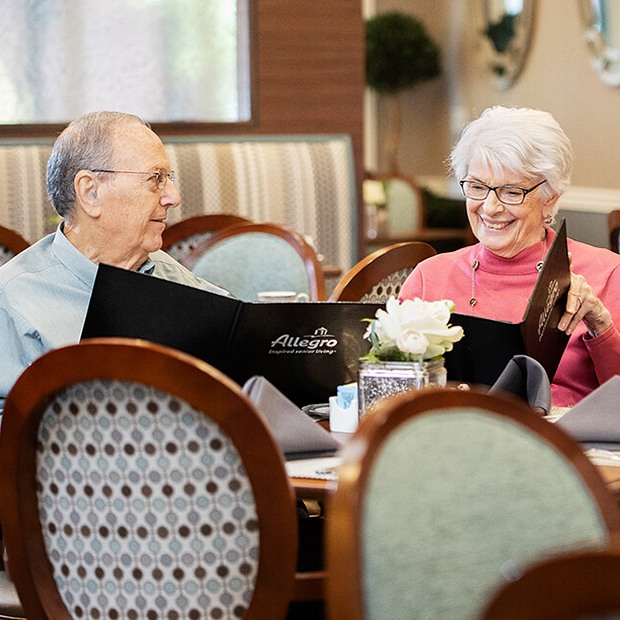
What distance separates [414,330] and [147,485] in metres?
0.53

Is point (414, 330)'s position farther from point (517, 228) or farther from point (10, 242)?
point (10, 242)

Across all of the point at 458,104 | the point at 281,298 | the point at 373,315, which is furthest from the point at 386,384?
the point at 458,104

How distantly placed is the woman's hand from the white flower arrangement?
52 cm

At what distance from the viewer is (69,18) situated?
5043 millimetres

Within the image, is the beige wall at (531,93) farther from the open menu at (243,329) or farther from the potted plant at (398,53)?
the open menu at (243,329)

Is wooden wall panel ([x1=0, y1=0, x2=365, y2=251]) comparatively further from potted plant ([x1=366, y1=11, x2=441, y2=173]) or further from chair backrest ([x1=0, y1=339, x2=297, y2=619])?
chair backrest ([x1=0, y1=339, x2=297, y2=619])

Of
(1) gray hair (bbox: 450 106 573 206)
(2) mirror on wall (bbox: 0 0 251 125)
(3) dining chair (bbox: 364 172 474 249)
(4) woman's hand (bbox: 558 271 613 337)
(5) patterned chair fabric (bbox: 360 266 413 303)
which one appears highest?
(2) mirror on wall (bbox: 0 0 251 125)

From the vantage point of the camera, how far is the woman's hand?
235 cm

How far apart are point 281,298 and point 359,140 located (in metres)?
2.42

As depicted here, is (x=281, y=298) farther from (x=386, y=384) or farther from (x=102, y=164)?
(x=386, y=384)

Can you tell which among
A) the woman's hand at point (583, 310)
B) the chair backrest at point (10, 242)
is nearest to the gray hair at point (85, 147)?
the woman's hand at point (583, 310)

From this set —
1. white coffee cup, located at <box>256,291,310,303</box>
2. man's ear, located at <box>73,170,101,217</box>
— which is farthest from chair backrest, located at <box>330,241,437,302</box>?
man's ear, located at <box>73,170,101,217</box>

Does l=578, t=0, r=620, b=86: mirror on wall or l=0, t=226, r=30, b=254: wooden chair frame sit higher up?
l=578, t=0, r=620, b=86: mirror on wall

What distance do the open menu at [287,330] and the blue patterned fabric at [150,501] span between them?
1.26 feet
